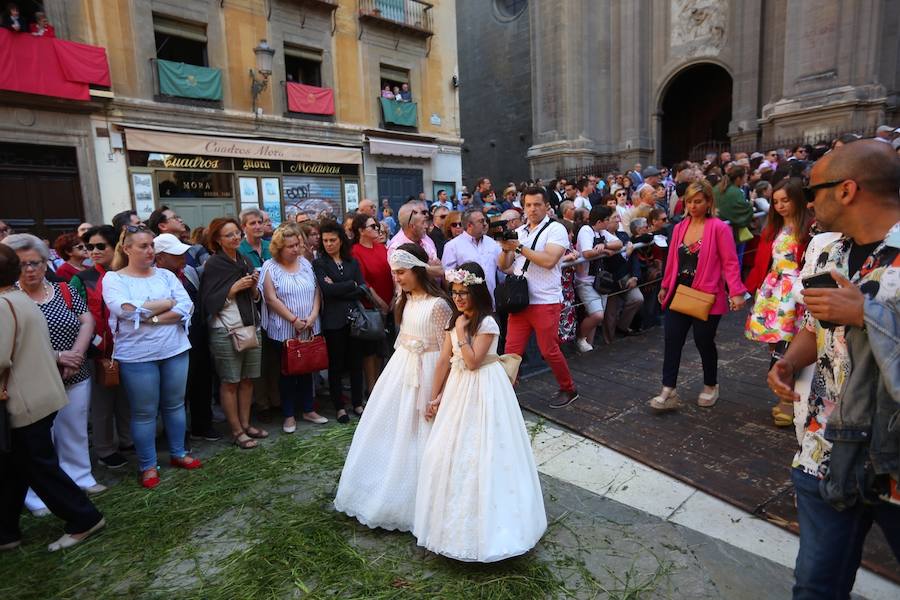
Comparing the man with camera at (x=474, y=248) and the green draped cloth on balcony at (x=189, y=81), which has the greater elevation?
the green draped cloth on balcony at (x=189, y=81)

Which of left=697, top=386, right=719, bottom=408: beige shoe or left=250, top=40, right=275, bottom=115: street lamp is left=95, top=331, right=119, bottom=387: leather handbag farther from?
left=250, top=40, right=275, bottom=115: street lamp

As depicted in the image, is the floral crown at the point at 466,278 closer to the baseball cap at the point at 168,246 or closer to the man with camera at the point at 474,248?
the man with camera at the point at 474,248

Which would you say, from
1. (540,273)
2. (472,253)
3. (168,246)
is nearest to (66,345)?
(168,246)

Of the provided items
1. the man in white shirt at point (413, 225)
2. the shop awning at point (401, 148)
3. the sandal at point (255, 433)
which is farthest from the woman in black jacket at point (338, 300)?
the shop awning at point (401, 148)

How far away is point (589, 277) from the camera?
6.80 metres

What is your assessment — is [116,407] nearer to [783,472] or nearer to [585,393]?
[585,393]

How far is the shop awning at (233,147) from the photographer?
13.3 m

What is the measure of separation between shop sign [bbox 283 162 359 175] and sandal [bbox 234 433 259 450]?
43.1 feet

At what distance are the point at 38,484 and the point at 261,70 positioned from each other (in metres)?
14.3

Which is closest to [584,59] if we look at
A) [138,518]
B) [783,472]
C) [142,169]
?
[142,169]

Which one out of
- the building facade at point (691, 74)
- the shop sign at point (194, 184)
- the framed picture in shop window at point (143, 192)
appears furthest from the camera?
the building facade at point (691, 74)

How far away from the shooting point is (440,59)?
781 inches

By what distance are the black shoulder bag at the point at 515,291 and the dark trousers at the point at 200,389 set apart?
8.84 ft

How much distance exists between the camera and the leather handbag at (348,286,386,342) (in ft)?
16.6
